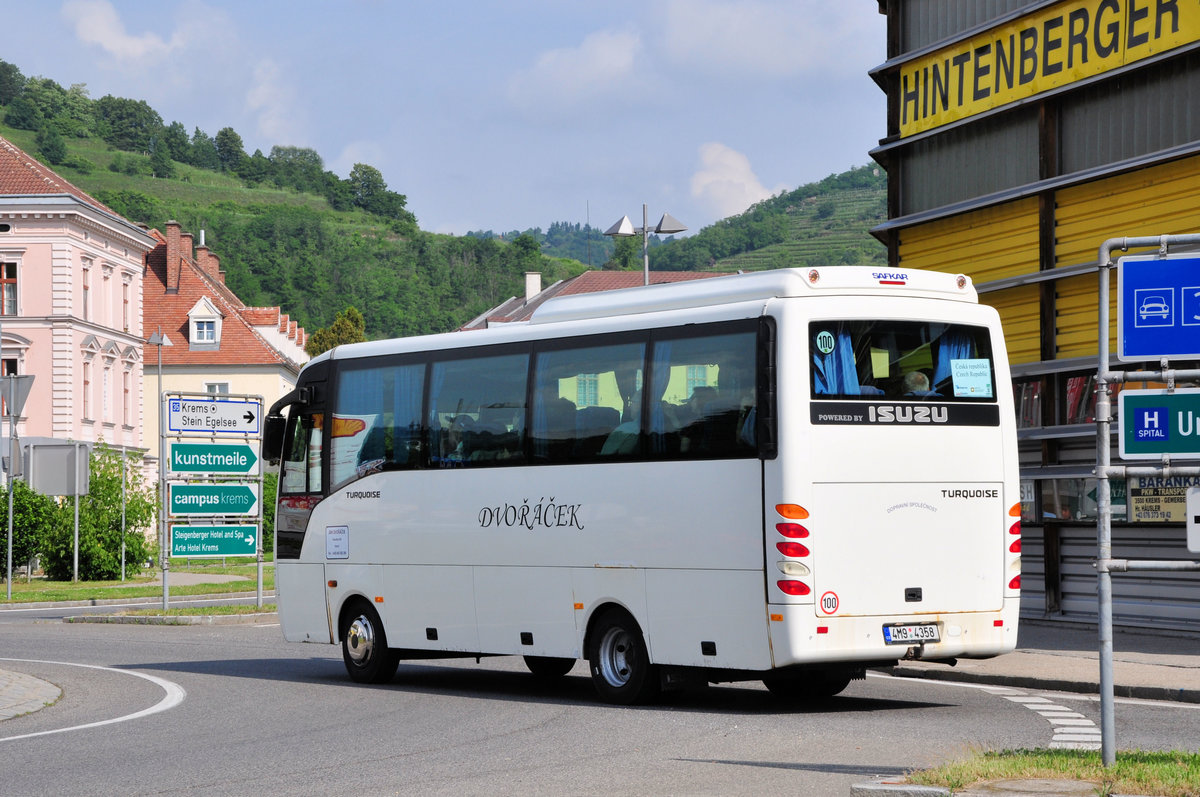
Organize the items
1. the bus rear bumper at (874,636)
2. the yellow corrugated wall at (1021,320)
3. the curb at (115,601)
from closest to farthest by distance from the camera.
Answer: the bus rear bumper at (874,636)
the yellow corrugated wall at (1021,320)
the curb at (115,601)

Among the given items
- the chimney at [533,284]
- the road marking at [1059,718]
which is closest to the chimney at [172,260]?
the chimney at [533,284]

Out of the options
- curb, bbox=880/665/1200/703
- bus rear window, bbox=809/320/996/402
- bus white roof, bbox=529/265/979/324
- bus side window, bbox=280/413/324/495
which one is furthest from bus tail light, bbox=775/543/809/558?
bus side window, bbox=280/413/324/495

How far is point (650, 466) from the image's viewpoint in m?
14.5

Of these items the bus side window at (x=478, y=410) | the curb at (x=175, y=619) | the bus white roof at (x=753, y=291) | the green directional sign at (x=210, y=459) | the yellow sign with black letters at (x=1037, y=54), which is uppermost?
the yellow sign with black letters at (x=1037, y=54)

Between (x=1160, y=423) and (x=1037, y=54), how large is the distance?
13937 mm

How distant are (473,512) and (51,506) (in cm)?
3175

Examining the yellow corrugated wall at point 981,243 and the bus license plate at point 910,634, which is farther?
the yellow corrugated wall at point 981,243

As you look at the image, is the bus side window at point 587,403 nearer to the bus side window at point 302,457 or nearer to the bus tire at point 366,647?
the bus tire at point 366,647

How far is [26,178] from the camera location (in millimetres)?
64875

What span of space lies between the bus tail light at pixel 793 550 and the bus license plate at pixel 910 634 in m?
0.97

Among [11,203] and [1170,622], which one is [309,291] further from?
[1170,622]

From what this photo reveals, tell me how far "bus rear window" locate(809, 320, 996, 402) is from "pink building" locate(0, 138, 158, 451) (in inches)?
2113

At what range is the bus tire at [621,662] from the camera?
14.6 meters

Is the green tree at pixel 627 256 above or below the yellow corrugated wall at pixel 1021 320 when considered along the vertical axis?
above
